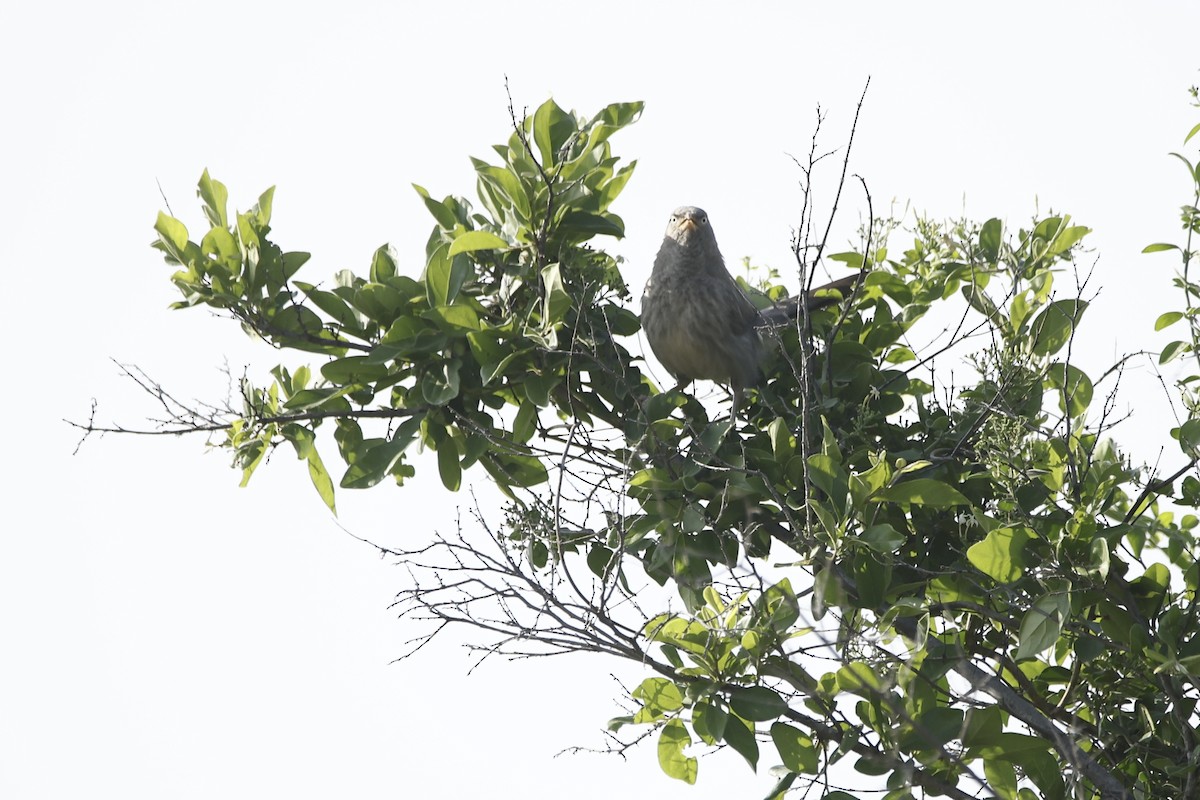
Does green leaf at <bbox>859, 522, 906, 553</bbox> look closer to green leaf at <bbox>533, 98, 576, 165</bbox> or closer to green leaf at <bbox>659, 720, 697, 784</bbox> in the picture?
green leaf at <bbox>659, 720, 697, 784</bbox>

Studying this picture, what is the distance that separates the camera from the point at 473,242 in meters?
3.91

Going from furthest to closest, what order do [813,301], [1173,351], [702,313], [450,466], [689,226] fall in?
[689,226], [702,313], [813,301], [1173,351], [450,466]

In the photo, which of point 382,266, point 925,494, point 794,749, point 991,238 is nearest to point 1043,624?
point 925,494

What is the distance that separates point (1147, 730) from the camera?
152 inches

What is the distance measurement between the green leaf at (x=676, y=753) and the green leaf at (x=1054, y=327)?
1695 millimetres

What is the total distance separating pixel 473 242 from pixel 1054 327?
1891mm

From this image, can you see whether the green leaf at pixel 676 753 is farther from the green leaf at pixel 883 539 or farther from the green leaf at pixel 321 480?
the green leaf at pixel 321 480

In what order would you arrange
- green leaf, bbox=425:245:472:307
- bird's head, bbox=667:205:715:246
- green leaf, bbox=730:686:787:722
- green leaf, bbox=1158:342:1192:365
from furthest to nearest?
bird's head, bbox=667:205:715:246 < green leaf, bbox=1158:342:1192:365 < green leaf, bbox=425:245:472:307 < green leaf, bbox=730:686:787:722

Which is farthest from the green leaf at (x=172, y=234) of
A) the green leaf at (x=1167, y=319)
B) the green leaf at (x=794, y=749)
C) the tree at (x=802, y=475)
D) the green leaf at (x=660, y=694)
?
the green leaf at (x=1167, y=319)

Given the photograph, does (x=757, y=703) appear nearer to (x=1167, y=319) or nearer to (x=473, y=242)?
(x=473, y=242)

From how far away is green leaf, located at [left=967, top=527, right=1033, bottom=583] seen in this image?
3.52 metres

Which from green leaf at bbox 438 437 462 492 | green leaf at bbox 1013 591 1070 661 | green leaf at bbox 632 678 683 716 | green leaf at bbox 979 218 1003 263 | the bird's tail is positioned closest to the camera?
green leaf at bbox 1013 591 1070 661

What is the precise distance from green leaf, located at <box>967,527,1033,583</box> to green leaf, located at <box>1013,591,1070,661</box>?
101mm

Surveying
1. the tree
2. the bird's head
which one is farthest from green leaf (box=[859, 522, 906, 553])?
the bird's head
